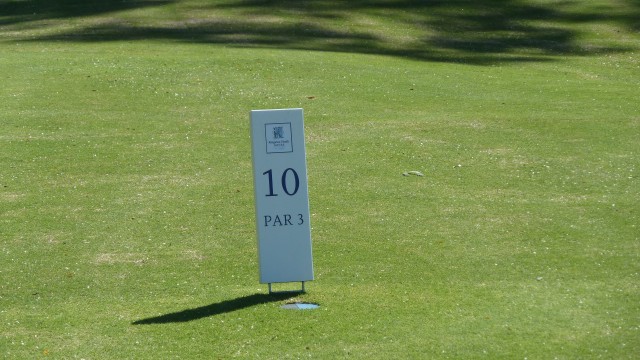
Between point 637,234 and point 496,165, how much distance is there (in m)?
4.54

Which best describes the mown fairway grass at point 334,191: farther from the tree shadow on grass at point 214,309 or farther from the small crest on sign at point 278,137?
the small crest on sign at point 278,137

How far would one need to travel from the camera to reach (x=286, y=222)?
37.1ft

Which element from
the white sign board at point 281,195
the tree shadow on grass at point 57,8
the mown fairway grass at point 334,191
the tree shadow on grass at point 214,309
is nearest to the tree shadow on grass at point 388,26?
the tree shadow on grass at point 57,8

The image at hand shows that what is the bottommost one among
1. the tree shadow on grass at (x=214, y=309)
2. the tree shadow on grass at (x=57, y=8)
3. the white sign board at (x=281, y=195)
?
the tree shadow on grass at (x=214, y=309)

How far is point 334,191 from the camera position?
54.9ft

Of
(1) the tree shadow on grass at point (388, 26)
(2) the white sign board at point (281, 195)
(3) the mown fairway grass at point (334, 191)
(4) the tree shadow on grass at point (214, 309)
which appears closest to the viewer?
(3) the mown fairway grass at point (334, 191)

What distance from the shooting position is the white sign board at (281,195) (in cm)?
1099

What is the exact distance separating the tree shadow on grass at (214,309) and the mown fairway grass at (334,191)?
4 cm

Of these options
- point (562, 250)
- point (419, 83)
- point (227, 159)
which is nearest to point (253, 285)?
point (562, 250)

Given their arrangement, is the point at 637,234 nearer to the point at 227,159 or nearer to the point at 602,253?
the point at 602,253

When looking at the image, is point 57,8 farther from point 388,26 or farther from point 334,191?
point 334,191

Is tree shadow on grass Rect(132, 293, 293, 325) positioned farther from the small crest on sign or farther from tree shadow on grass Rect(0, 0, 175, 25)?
tree shadow on grass Rect(0, 0, 175, 25)

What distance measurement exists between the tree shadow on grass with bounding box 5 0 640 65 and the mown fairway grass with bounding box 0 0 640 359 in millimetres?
205

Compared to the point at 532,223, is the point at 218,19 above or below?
above
